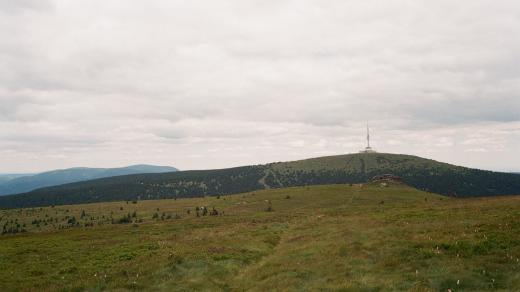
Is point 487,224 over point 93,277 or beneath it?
over

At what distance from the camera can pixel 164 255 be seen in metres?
30.5

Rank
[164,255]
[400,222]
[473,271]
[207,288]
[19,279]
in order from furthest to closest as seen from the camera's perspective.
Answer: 1. [400,222]
2. [164,255]
3. [19,279]
4. [207,288]
5. [473,271]

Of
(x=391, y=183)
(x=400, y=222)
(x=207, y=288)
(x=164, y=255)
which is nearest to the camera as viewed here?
(x=207, y=288)

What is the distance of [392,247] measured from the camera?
25891 millimetres

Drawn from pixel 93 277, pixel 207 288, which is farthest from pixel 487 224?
pixel 93 277

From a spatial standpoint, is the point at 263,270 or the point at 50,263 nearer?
the point at 263,270

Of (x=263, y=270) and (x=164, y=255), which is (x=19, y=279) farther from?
(x=263, y=270)

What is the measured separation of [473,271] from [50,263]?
3037cm

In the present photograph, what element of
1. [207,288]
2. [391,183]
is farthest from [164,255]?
[391,183]

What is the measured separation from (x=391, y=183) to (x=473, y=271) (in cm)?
9134

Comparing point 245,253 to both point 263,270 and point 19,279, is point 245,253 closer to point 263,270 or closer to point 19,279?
point 263,270

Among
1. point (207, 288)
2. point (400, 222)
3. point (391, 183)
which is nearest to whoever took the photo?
point (207, 288)

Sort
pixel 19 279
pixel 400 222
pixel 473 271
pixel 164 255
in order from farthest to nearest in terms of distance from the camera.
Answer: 1. pixel 400 222
2. pixel 164 255
3. pixel 19 279
4. pixel 473 271

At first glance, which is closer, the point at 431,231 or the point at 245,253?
the point at 431,231
